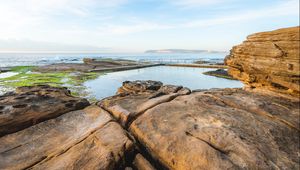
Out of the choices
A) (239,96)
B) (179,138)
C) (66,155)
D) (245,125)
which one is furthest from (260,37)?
(66,155)

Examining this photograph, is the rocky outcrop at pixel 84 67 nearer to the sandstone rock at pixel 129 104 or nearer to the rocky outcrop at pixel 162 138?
the sandstone rock at pixel 129 104

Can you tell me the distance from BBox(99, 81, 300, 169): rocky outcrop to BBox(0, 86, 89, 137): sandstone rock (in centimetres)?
169

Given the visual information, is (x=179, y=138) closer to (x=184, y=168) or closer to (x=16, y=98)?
(x=184, y=168)

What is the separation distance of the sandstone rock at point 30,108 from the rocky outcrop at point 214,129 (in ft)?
5.54

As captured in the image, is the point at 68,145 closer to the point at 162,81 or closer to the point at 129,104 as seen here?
the point at 129,104

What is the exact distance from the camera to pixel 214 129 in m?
6.46

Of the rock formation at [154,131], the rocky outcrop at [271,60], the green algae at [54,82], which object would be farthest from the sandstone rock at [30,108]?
the green algae at [54,82]

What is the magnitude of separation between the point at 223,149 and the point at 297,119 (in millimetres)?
4669

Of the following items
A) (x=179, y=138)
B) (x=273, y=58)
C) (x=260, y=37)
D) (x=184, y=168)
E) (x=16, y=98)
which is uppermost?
(x=260, y=37)

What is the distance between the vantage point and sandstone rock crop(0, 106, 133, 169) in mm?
5262

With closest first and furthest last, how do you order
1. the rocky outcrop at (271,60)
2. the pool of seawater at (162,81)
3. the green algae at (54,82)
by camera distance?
the rocky outcrop at (271,60) → the green algae at (54,82) → the pool of seawater at (162,81)

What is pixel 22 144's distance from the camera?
6098 millimetres

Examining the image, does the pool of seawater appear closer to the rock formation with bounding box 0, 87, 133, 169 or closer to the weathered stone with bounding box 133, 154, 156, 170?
the rock formation with bounding box 0, 87, 133, 169

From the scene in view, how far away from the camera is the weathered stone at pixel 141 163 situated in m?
5.45
